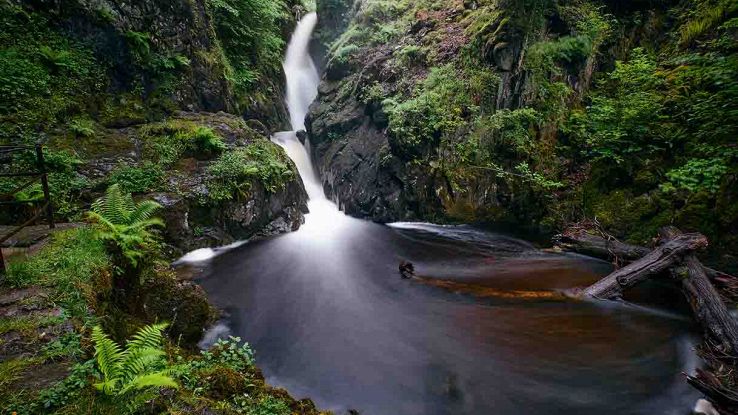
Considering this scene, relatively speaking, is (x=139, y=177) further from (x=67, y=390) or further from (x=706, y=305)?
(x=706, y=305)

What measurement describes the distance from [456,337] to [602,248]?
4.12 m

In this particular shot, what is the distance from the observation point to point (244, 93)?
14938 millimetres

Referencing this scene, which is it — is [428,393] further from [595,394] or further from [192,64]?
[192,64]

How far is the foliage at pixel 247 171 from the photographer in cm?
972

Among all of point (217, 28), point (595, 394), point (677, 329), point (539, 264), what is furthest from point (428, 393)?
point (217, 28)

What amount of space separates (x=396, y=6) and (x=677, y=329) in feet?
48.4

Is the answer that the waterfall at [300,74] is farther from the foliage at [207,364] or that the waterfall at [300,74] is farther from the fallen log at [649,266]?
the foliage at [207,364]

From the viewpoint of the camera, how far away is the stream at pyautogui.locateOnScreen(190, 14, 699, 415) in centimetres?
449

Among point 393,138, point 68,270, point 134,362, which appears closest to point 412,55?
point 393,138

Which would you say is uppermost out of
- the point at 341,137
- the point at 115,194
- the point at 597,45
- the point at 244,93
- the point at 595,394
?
the point at 597,45

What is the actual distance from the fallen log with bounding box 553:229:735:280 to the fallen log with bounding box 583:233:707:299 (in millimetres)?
618

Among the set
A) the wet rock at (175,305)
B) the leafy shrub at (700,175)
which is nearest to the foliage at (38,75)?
the wet rock at (175,305)

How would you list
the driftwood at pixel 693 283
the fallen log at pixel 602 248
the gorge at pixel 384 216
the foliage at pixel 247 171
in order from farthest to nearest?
the foliage at pixel 247 171
the fallen log at pixel 602 248
the driftwood at pixel 693 283
the gorge at pixel 384 216

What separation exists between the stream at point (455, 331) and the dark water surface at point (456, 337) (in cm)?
2
